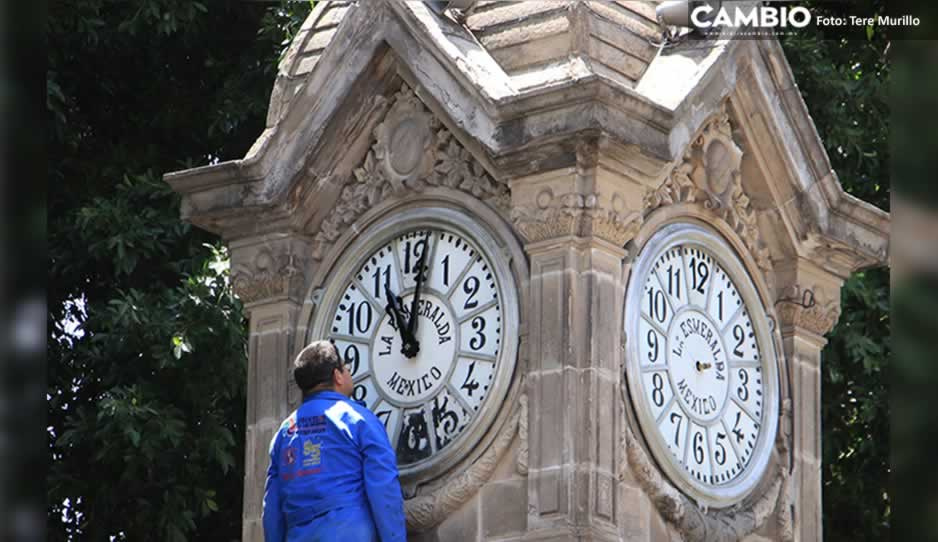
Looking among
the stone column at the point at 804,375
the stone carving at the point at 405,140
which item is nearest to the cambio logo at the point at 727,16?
the stone column at the point at 804,375

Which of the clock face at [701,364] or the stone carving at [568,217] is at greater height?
the stone carving at [568,217]

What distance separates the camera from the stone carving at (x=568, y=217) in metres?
6.83

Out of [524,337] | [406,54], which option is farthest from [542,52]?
[524,337]

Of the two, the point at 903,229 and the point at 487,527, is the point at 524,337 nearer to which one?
the point at 487,527

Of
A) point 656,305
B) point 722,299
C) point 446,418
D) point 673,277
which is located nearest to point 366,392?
point 446,418

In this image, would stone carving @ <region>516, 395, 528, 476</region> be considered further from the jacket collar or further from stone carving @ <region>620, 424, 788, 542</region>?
the jacket collar

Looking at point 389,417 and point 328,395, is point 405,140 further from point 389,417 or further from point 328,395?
point 328,395

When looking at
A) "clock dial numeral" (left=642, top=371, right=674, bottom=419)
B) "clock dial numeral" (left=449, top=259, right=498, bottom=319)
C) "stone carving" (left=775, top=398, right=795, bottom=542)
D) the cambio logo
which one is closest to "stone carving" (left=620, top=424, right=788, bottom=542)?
"stone carving" (left=775, top=398, right=795, bottom=542)

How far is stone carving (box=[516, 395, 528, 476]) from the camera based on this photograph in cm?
673

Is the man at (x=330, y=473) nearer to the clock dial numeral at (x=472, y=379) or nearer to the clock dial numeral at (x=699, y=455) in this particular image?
the clock dial numeral at (x=472, y=379)

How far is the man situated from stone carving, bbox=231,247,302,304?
39.1 inches

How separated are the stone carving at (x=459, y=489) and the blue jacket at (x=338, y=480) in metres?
0.32

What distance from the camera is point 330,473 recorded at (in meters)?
6.45

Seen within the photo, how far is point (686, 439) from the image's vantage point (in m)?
7.21
